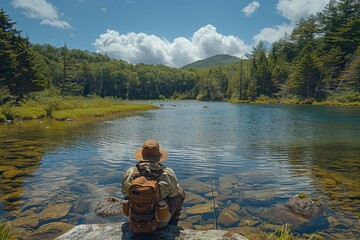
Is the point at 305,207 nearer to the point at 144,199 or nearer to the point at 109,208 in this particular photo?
the point at 144,199

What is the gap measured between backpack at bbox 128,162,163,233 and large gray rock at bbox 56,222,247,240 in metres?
0.16

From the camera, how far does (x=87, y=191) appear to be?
9289 millimetres

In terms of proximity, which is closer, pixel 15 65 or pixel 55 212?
pixel 55 212

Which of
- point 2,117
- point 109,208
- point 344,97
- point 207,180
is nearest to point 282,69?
point 344,97

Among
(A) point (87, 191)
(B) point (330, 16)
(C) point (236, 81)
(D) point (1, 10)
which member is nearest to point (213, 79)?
(C) point (236, 81)

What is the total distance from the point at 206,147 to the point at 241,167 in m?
4.95

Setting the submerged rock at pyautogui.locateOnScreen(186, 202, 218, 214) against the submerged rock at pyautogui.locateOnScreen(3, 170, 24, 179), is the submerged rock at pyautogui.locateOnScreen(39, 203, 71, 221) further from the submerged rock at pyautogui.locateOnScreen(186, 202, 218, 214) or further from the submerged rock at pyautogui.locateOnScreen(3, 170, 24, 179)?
the submerged rock at pyautogui.locateOnScreen(3, 170, 24, 179)

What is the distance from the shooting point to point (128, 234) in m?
4.55

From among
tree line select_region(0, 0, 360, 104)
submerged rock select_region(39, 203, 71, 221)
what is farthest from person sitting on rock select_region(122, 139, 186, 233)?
tree line select_region(0, 0, 360, 104)

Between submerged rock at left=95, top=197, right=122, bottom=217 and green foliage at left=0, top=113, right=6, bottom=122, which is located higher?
green foliage at left=0, top=113, right=6, bottom=122

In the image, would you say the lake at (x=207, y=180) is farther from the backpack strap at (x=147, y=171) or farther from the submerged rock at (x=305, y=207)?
the backpack strap at (x=147, y=171)

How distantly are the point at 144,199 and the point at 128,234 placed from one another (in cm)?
85

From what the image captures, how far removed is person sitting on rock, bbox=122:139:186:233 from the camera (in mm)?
4203

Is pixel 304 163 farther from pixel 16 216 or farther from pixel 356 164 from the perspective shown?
pixel 16 216
